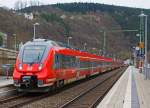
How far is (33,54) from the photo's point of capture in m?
25.7

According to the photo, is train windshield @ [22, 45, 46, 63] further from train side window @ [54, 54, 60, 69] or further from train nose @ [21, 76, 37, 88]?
train side window @ [54, 54, 60, 69]

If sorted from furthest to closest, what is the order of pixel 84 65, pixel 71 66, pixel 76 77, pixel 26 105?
1. pixel 84 65
2. pixel 76 77
3. pixel 71 66
4. pixel 26 105

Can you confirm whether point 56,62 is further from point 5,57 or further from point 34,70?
point 5,57

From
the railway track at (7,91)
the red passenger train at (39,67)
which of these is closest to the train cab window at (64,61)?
the red passenger train at (39,67)

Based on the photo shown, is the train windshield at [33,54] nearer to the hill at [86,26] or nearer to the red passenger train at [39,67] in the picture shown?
the red passenger train at [39,67]

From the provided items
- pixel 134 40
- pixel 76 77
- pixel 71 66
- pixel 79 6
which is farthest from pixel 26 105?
pixel 79 6

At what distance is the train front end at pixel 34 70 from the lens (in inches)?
973

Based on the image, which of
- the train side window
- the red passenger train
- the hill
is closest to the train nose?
the red passenger train

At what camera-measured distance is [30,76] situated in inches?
974

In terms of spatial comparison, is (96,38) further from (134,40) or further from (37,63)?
(37,63)

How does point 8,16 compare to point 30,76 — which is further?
point 8,16

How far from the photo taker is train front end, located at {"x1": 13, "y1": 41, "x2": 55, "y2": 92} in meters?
24.7

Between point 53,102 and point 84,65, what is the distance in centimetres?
2023

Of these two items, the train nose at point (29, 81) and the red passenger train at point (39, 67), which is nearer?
the train nose at point (29, 81)
